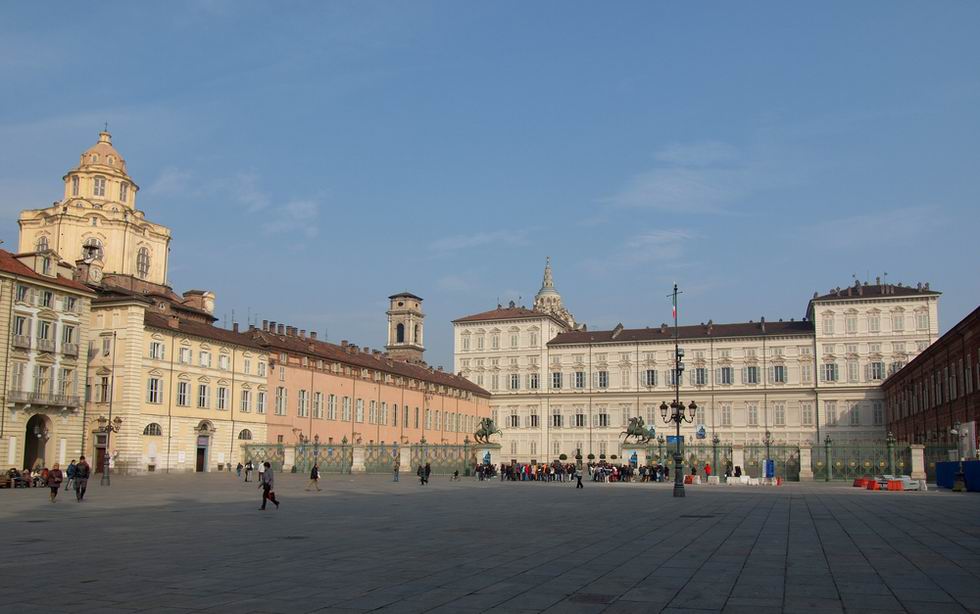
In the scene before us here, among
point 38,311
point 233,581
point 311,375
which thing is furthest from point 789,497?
point 311,375

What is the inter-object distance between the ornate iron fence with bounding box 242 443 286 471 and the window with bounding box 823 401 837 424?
59.0 meters

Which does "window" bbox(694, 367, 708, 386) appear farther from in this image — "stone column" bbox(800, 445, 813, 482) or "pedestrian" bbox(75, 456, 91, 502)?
"pedestrian" bbox(75, 456, 91, 502)

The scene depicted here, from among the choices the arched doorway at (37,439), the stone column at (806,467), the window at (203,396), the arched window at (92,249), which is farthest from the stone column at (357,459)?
the stone column at (806,467)

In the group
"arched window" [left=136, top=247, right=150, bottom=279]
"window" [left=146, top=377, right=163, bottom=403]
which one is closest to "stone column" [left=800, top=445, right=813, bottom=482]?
"window" [left=146, top=377, right=163, bottom=403]

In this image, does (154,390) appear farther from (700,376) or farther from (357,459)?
(700,376)

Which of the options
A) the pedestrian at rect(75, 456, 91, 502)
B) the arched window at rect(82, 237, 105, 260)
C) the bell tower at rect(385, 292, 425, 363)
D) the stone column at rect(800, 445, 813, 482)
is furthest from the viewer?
the bell tower at rect(385, 292, 425, 363)

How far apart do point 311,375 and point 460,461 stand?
65.2ft

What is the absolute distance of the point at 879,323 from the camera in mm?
→ 94375

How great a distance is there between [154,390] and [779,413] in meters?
66.6

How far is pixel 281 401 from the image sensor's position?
75.4m

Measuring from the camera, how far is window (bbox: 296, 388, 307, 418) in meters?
77.5

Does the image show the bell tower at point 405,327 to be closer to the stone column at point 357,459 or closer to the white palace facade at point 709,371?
the white palace facade at point 709,371

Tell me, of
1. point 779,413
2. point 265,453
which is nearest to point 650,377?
point 779,413

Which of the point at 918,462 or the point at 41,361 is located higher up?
the point at 41,361
